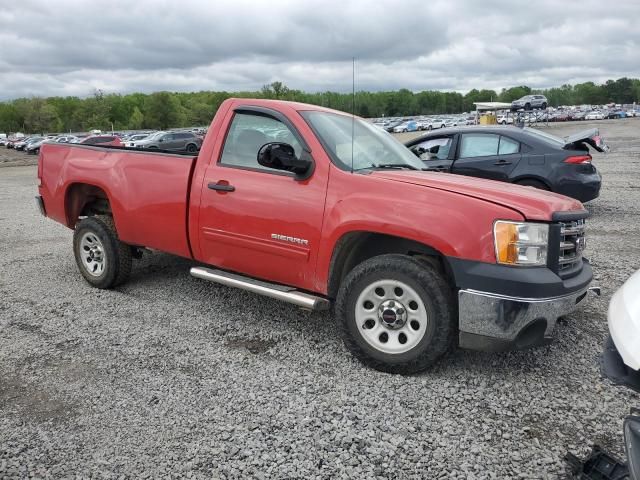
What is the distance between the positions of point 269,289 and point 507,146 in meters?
6.27

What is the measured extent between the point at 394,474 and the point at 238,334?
2.10 m

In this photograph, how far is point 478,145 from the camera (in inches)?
361

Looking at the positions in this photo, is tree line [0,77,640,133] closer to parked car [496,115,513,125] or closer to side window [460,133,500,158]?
parked car [496,115,513,125]

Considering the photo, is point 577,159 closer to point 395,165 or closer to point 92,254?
point 395,165

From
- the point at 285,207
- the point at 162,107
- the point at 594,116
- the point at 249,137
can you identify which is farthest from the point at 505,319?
the point at 162,107

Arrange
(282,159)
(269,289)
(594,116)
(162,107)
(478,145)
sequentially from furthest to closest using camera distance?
A: (162,107) < (594,116) < (478,145) < (269,289) < (282,159)

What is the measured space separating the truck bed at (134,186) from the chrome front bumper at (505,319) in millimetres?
2540

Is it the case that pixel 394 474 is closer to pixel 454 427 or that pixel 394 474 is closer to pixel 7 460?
pixel 454 427

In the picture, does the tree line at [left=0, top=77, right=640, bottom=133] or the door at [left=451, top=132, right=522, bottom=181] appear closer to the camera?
the door at [left=451, top=132, right=522, bottom=181]

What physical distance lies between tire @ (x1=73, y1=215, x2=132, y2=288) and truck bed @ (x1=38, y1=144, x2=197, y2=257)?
199mm

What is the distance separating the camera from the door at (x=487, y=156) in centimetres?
884

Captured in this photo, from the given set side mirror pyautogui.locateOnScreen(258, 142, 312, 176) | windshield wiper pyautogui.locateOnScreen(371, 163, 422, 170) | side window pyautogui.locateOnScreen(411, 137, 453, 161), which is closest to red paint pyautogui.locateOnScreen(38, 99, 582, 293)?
side mirror pyautogui.locateOnScreen(258, 142, 312, 176)

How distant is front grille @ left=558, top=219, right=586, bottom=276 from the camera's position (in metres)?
3.51

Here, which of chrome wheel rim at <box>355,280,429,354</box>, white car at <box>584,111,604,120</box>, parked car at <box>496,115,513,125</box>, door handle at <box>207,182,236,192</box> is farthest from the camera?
white car at <box>584,111,604,120</box>
